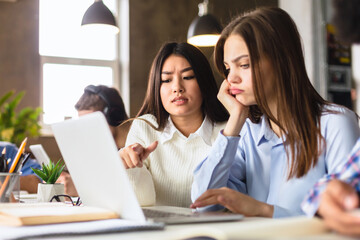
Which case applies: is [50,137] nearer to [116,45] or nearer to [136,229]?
[116,45]

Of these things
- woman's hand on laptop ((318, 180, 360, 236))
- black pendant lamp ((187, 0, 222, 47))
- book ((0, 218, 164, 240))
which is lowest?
book ((0, 218, 164, 240))

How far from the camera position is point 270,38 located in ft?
4.42

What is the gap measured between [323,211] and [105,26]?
3580mm

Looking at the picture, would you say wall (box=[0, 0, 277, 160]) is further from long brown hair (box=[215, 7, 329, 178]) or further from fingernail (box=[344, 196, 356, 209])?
fingernail (box=[344, 196, 356, 209])

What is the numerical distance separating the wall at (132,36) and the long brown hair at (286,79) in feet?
13.4

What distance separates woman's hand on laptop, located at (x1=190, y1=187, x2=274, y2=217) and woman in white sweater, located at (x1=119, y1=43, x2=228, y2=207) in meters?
0.64

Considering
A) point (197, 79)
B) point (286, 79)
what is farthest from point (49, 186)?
point (286, 79)

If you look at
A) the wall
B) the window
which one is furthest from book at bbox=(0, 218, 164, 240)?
the window

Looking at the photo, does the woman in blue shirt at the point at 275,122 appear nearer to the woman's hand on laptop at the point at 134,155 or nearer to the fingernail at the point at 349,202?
the woman's hand on laptop at the point at 134,155

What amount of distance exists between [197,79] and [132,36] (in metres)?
3.96

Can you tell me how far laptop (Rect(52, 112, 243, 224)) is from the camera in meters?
0.90

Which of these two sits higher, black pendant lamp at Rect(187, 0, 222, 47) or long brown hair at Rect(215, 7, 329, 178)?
black pendant lamp at Rect(187, 0, 222, 47)

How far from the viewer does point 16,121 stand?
187 inches

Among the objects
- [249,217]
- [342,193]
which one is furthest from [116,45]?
[342,193]
